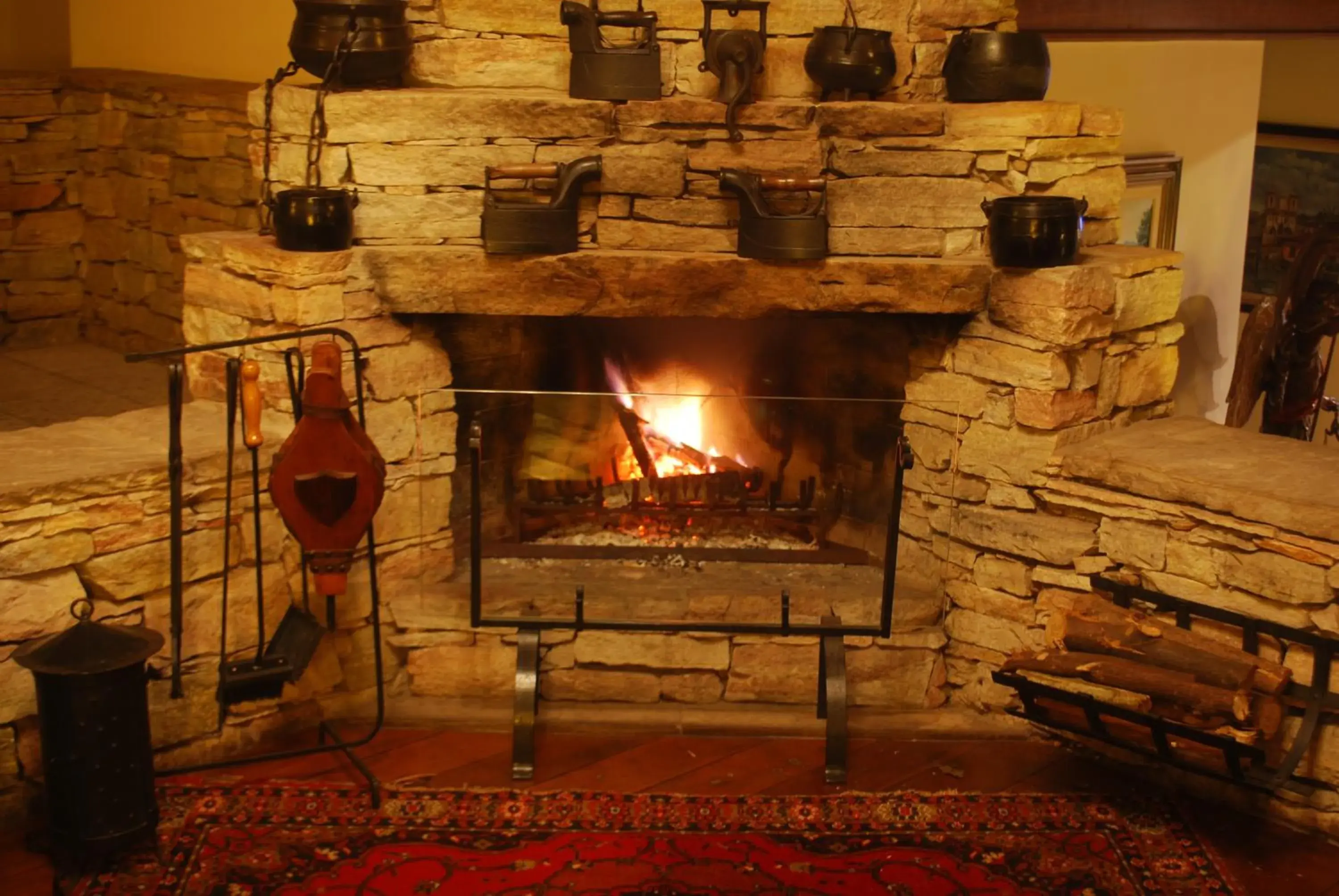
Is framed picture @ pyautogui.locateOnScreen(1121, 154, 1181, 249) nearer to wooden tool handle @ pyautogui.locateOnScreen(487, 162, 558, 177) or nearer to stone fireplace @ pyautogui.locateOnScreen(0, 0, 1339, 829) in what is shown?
stone fireplace @ pyautogui.locateOnScreen(0, 0, 1339, 829)

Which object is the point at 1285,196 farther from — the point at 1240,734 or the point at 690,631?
the point at 690,631

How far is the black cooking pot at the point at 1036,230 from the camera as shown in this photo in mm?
3770

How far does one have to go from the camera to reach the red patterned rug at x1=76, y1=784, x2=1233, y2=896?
3.25 metres

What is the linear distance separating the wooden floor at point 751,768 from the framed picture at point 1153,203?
2.79 m

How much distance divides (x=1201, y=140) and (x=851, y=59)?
→ 2.86 metres

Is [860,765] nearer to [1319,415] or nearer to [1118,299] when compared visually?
[1118,299]

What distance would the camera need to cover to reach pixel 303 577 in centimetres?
380

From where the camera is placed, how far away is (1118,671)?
3408 millimetres

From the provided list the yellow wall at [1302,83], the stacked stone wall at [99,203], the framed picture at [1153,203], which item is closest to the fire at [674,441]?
the stacked stone wall at [99,203]

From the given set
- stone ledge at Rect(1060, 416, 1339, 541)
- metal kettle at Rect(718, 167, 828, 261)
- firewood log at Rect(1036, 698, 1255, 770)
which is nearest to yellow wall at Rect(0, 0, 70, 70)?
metal kettle at Rect(718, 167, 828, 261)

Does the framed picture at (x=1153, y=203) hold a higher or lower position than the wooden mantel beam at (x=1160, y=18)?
lower

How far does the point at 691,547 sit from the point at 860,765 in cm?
80

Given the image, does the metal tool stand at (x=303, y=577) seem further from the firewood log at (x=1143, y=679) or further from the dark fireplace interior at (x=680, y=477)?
the firewood log at (x=1143, y=679)

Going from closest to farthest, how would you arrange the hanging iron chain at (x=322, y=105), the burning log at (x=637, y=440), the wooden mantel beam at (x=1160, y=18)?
the hanging iron chain at (x=322, y=105) < the burning log at (x=637, y=440) < the wooden mantel beam at (x=1160, y=18)
